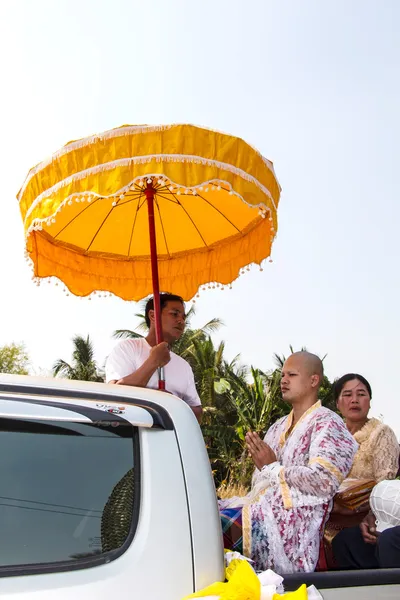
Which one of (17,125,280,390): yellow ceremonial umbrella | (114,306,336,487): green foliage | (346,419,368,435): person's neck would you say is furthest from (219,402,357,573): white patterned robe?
(114,306,336,487): green foliage

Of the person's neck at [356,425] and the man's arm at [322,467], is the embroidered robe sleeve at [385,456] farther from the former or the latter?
the man's arm at [322,467]

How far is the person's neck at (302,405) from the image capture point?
3.01 metres

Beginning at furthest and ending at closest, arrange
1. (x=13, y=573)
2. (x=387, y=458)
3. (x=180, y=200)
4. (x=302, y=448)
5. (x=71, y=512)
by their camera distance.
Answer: (x=180, y=200), (x=387, y=458), (x=302, y=448), (x=71, y=512), (x=13, y=573)

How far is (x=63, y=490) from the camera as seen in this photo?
162cm

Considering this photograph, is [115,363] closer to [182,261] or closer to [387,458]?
[182,261]

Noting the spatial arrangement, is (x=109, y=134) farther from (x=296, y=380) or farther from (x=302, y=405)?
(x=302, y=405)

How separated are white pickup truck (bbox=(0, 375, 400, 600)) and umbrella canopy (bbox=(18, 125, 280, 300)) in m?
1.61

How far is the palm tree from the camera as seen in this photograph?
28.0 metres

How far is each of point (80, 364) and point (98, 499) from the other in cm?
2760

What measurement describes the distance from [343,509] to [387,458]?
0.46 m

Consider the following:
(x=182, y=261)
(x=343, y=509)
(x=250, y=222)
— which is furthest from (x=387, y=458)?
(x=182, y=261)

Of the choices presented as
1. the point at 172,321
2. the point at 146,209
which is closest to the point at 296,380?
the point at 172,321

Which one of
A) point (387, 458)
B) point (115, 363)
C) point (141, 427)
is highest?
point (115, 363)

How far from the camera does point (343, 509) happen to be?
3064 mm
